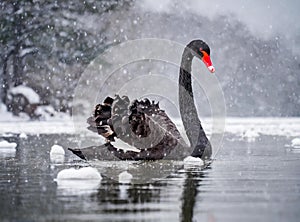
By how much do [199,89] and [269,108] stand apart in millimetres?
3541

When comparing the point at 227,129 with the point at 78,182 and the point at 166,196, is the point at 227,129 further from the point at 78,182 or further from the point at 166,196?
the point at 166,196

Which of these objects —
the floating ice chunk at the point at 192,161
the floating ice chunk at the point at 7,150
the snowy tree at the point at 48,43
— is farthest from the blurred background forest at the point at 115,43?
the floating ice chunk at the point at 192,161

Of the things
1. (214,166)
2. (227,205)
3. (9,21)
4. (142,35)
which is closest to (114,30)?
(142,35)

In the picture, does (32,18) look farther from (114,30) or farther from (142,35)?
(142,35)

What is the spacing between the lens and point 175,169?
161 inches

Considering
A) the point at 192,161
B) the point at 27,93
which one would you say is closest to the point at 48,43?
the point at 27,93

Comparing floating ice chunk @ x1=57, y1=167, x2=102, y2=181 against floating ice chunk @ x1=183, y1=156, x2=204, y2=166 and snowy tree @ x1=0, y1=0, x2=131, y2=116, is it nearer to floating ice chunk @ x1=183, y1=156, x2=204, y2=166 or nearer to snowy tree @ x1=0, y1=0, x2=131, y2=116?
Result: floating ice chunk @ x1=183, y1=156, x2=204, y2=166

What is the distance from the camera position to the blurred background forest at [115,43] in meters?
21.7

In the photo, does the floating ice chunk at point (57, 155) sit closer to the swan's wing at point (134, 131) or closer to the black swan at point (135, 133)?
the black swan at point (135, 133)

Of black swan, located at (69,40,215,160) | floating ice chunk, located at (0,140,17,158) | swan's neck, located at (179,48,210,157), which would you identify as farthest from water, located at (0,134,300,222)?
floating ice chunk, located at (0,140,17,158)

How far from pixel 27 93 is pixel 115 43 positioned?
→ 14.5ft

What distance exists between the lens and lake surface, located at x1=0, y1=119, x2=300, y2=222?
227cm

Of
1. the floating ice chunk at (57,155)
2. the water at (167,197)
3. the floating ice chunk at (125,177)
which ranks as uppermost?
the floating ice chunk at (57,155)

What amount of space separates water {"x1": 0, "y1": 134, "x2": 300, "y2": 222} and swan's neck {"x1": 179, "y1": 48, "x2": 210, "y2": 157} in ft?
2.40
